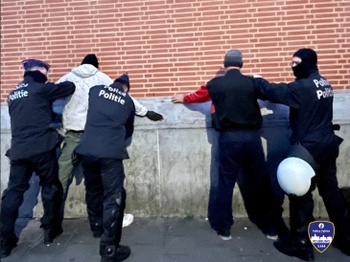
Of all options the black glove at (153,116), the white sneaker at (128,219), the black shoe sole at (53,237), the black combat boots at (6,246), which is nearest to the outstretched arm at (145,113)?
the black glove at (153,116)

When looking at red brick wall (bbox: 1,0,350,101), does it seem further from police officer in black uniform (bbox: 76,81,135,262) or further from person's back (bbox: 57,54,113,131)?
police officer in black uniform (bbox: 76,81,135,262)

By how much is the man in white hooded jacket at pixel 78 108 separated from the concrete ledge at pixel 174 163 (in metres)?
0.29

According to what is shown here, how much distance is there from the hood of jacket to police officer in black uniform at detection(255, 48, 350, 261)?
2.07 metres

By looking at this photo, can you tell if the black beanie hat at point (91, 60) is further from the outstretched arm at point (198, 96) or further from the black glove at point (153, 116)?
the outstretched arm at point (198, 96)

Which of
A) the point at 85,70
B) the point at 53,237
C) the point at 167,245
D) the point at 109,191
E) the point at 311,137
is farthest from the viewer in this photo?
the point at 85,70

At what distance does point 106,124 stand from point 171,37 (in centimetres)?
170

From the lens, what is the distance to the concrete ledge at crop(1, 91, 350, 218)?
213 inches

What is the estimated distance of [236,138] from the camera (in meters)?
4.57

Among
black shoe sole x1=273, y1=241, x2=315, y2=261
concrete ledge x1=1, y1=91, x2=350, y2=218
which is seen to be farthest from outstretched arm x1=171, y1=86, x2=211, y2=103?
black shoe sole x1=273, y1=241, x2=315, y2=261

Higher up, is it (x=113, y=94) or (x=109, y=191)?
(x=113, y=94)

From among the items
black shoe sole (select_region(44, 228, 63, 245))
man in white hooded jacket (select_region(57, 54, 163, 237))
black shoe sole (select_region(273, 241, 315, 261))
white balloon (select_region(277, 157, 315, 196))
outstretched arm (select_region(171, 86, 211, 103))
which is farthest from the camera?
man in white hooded jacket (select_region(57, 54, 163, 237))

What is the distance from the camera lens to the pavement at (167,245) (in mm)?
4449

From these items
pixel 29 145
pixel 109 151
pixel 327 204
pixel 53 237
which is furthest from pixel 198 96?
pixel 53 237

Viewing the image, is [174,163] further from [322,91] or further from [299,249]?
[322,91]
